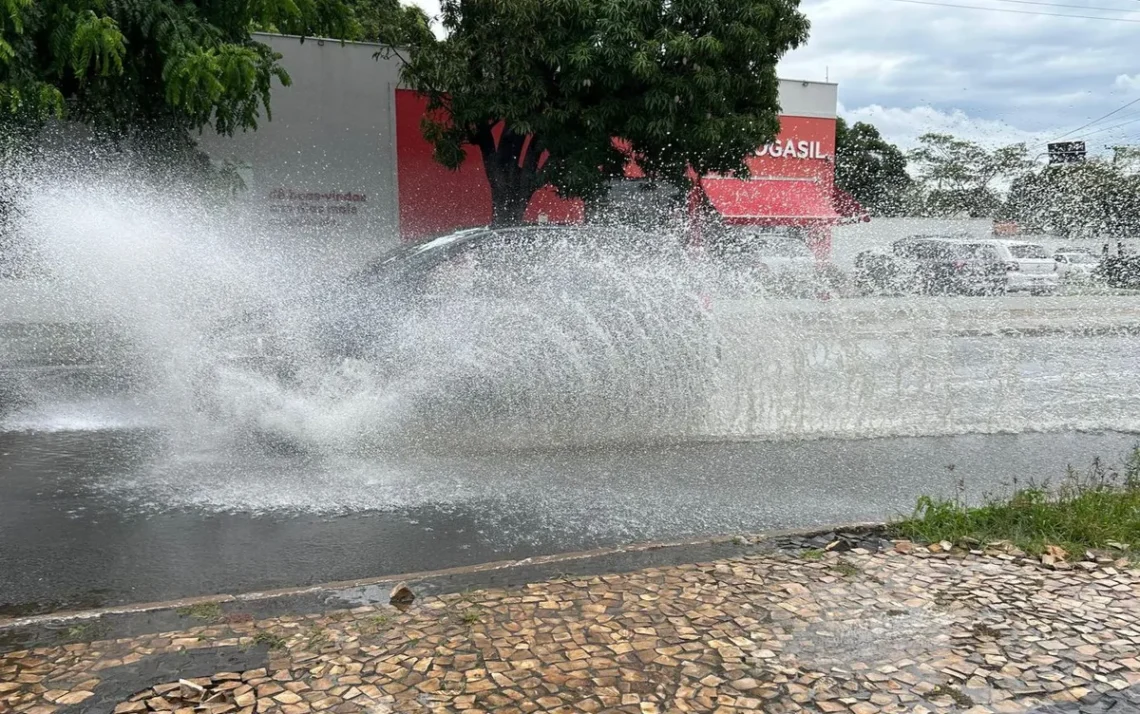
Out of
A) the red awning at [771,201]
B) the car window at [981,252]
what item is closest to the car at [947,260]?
the car window at [981,252]

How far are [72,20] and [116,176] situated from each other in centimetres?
331

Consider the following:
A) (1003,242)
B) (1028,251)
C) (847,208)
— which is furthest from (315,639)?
(847,208)

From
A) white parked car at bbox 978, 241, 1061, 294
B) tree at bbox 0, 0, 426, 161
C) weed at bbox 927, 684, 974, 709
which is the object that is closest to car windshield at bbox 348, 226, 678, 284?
weed at bbox 927, 684, 974, 709

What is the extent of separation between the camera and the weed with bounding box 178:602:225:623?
356 cm

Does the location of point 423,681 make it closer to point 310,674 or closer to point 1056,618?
point 310,674

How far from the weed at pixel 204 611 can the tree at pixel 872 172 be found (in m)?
22.8

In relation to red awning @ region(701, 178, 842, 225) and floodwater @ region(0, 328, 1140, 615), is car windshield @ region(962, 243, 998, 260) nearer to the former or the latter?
red awning @ region(701, 178, 842, 225)

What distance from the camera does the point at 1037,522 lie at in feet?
15.3

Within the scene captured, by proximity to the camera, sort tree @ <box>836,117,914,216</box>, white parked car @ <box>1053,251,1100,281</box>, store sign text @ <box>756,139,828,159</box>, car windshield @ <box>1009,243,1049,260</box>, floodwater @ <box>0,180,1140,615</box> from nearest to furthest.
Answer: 1. floodwater @ <box>0,180,1140,615</box>
2. white parked car @ <box>1053,251,1100,281</box>
3. car windshield @ <box>1009,243,1049,260</box>
4. store sign text @ <box>756,139,828,159</box>
5. tree @ <box>836,117,914,216</box>

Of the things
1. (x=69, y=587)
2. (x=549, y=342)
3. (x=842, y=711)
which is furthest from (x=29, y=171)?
(x=842, y=711)

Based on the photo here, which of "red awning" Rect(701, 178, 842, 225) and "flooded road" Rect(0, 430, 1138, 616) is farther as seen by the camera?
"red awning" Rect(701, 178, 842, 225)

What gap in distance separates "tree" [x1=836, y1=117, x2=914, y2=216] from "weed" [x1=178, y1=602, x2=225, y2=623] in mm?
22762

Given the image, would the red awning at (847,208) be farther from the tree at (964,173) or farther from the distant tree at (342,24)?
the distant tree at (342,24)

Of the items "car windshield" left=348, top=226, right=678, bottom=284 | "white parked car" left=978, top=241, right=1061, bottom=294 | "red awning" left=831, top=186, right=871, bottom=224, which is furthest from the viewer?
"red awning" left=831, top=186, right=871, bottom=224
